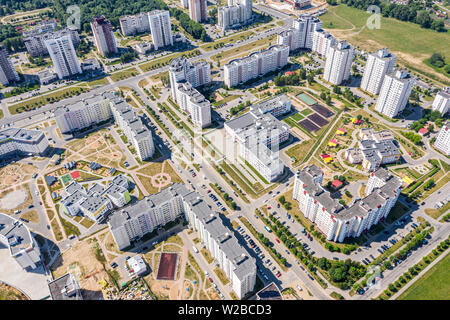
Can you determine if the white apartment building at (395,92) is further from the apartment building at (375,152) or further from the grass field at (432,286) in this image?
the grass field at (432,286)

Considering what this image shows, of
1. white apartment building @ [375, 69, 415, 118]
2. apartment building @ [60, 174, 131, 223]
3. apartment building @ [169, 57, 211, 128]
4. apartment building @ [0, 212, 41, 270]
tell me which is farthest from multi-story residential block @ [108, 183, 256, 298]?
white apartment building @ [375, 69, 415, 118]

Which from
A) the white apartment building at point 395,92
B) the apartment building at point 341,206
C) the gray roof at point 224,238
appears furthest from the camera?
the white apartment building at point 395,92

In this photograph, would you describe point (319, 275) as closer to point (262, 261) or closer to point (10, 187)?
point (262, 261)

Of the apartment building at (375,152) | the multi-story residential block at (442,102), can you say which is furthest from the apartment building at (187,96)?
the multi-story residential block at (442,102)

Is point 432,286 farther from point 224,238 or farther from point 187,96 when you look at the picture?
point 187,96

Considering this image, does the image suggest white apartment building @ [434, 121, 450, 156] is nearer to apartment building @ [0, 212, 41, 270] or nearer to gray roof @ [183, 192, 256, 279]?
gray roof @ [183, 192, 256, 279]

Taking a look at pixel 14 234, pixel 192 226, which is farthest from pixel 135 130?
pixel 14 234
